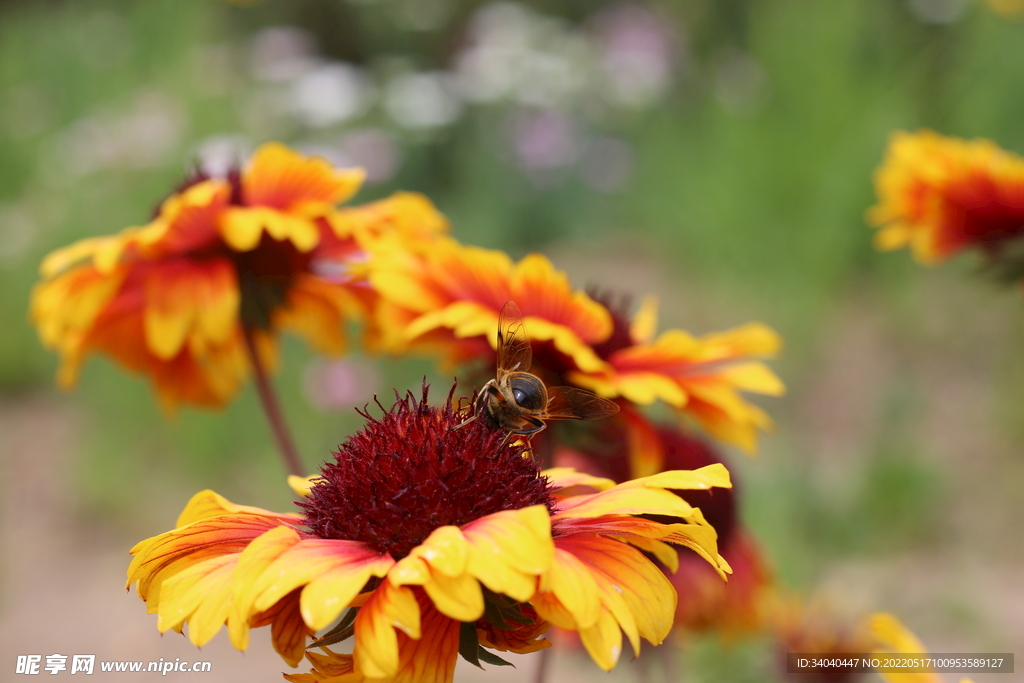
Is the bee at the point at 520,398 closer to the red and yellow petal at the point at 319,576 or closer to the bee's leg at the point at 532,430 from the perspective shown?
the bee's leg at the point at 532,430

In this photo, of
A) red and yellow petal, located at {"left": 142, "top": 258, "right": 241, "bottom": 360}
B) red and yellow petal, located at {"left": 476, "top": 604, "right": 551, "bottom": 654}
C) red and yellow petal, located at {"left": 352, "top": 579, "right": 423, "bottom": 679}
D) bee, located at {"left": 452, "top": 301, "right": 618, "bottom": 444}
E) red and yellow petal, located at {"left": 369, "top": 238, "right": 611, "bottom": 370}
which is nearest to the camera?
red and yellow petal, located at {"left": 352, "top": 579, "right": 423, "bottom": 679}

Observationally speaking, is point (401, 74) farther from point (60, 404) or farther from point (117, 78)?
point (60, 404)

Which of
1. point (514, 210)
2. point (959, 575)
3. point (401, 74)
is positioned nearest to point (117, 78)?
point (401, 74)

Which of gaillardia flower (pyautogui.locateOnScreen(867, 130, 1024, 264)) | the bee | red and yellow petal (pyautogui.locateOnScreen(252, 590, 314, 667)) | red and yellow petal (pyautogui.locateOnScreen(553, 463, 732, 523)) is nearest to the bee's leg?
the bee

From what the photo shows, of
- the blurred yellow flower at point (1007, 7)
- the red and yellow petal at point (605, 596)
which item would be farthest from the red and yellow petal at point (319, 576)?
the blurred yellow flower at point (1007, 7)

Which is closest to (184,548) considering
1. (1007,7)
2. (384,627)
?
(384,627)

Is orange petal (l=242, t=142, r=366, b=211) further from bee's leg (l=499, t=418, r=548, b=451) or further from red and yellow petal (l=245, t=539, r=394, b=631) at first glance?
red and yellow petal (l=245, t=539, r=394, b=631)

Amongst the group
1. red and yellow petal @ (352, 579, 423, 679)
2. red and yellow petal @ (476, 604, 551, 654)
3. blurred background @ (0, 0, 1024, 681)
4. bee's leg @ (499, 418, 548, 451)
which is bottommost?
red and yellow petal @ (352, 579, 423, 679)
